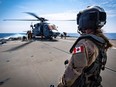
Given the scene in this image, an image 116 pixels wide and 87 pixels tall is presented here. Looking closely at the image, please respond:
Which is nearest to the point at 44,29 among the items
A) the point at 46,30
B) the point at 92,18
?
the point at 46,30

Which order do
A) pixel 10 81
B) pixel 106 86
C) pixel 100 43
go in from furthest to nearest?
1. pixel 10 81
2. pixel 106 86
3. pixel 100 43

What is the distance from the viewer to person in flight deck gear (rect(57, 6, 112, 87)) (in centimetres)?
142

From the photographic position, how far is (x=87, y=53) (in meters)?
1.42

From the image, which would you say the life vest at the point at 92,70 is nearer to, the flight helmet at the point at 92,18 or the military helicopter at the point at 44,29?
the flight helmet at the point at 92,18

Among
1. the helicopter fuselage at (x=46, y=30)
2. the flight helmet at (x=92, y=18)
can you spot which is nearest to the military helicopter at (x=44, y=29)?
the helicopter fuselage at (x=46, y=30)

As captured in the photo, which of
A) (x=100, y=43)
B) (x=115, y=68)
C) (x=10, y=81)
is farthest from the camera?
(x=115, y=68)

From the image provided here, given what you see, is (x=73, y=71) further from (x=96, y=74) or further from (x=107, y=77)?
(x=107, y=77)

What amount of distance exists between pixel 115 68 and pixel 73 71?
374cm

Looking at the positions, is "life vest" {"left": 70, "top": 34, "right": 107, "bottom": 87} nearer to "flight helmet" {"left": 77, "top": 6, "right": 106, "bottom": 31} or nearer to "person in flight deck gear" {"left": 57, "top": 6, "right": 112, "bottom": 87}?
"person in flight deck gear" {"left": 57, "top": 6, "right": 112, "bottom": 87}

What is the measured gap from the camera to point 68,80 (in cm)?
147

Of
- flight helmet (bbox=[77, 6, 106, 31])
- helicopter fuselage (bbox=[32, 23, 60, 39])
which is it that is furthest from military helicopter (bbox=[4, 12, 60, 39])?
flight helmet (bbox=[77, 6, 106, 31])

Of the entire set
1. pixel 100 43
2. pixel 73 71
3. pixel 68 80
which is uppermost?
pixel 100 43

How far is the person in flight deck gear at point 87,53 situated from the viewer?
1420mm

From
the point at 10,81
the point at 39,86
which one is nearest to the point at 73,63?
the point at 39,86
